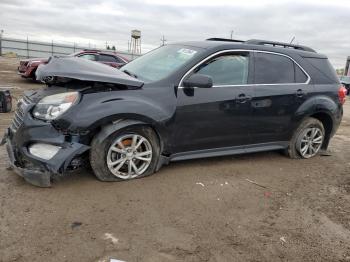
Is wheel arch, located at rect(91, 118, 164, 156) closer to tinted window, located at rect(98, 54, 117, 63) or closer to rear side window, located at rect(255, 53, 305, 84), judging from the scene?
rear side window, located at rect(255, 53, 305, 84)

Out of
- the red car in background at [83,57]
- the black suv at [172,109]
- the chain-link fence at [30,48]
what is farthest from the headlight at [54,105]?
the chain-link fence at [30,48]

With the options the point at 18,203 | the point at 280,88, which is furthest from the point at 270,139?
the point at 18,203

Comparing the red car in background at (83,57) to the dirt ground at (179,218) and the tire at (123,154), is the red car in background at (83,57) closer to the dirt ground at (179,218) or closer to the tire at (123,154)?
the tire at (123,154)

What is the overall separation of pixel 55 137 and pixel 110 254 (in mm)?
1516

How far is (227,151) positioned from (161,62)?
59.4 inches

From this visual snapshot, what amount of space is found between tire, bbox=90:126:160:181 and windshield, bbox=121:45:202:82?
758mm

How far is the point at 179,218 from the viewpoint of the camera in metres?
3.70

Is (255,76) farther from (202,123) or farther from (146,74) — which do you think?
(146,74)

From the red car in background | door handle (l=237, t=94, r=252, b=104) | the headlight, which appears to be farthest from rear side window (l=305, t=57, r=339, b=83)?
the red car in background

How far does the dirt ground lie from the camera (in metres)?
3.11

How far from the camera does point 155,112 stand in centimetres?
441

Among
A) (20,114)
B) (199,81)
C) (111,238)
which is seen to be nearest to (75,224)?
(111,238)

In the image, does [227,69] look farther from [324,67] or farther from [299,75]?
[324,67]

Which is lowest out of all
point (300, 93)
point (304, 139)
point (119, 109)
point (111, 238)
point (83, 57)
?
point (111, 238)
